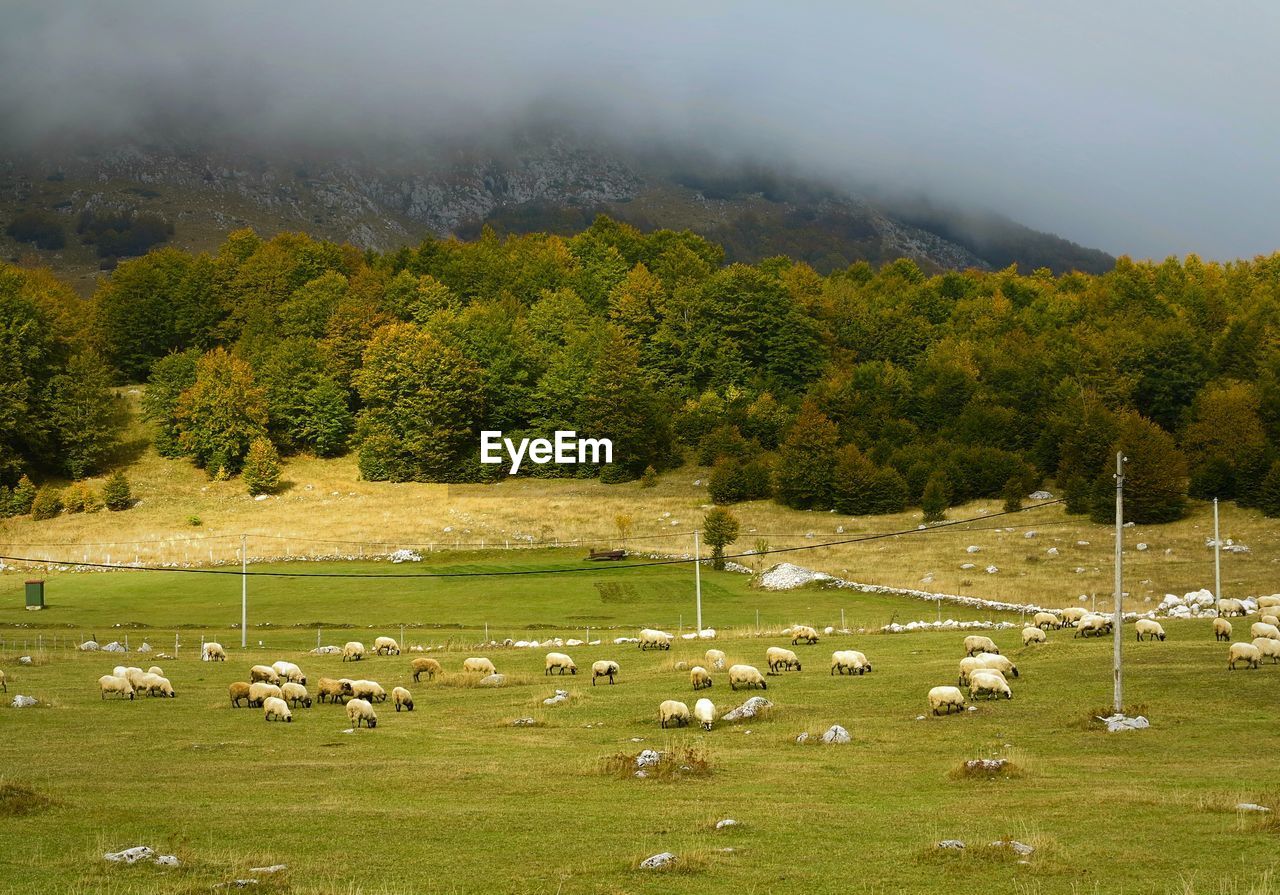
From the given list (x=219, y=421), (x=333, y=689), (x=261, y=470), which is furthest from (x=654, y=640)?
(x=219, y=421)

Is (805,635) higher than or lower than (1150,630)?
lower

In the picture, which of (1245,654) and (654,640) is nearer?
(1245,654)

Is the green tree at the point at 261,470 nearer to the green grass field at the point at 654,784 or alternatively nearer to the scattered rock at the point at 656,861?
the green grass field at the point at 654,784

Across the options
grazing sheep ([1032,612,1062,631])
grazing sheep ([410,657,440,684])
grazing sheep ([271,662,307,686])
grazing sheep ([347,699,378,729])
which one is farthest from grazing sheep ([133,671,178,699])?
grazing sheep ([1032,612,1062,631])

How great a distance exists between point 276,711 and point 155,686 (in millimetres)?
7907

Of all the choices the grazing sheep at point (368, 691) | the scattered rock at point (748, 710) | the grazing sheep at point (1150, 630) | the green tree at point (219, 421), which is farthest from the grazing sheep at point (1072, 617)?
the green tree at point (219, 421)

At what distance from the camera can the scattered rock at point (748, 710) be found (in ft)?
110

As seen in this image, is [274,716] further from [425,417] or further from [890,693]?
[425,417]

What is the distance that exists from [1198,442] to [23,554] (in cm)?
10074

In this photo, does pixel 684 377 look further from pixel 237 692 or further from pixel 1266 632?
pixel 237 692

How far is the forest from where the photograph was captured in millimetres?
109688

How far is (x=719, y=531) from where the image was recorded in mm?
91812

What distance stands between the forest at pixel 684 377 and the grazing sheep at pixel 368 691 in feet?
219
